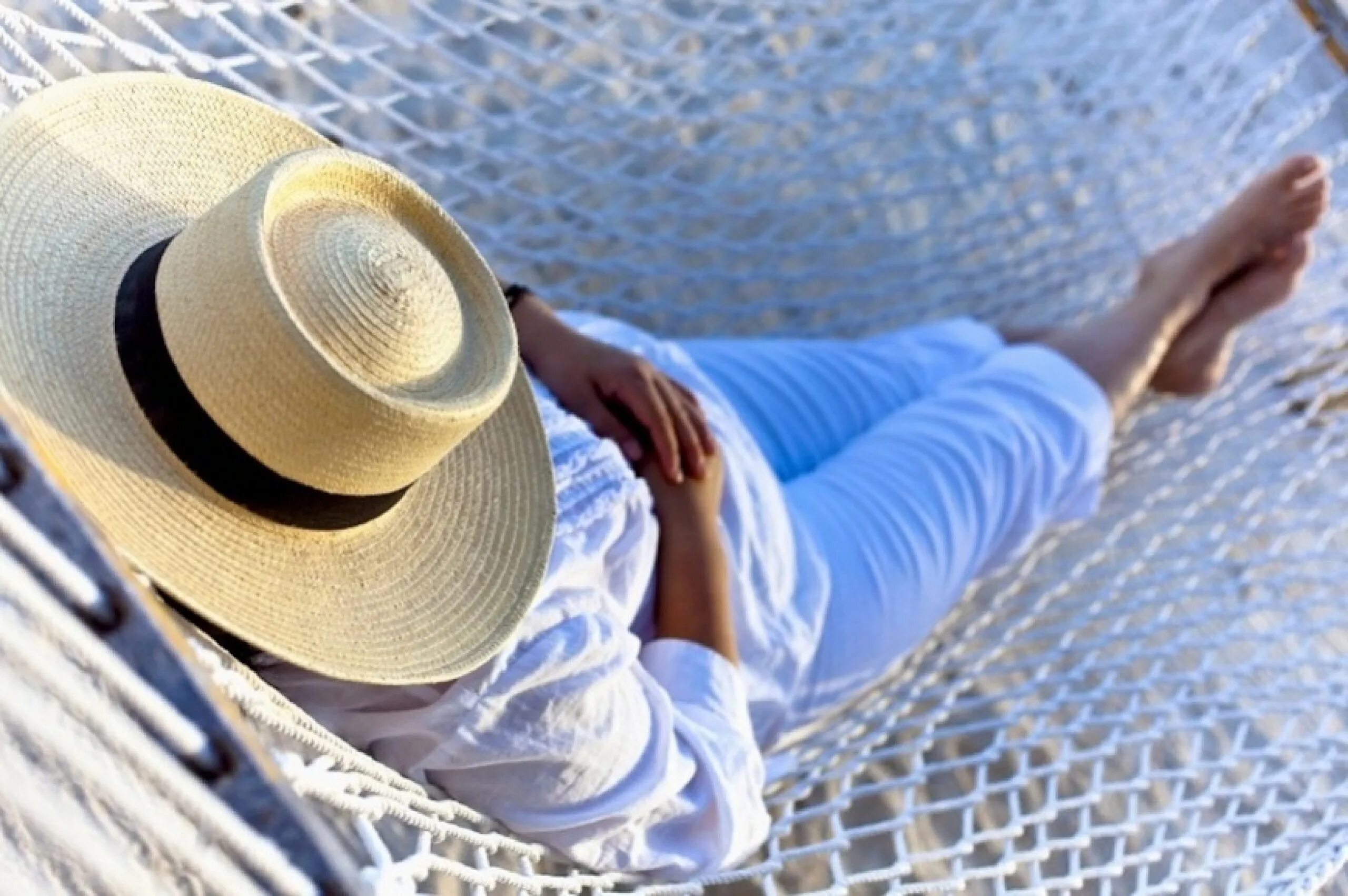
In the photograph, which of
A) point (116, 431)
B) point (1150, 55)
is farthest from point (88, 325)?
point (1150, 55)

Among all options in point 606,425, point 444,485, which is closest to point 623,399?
point 606,425

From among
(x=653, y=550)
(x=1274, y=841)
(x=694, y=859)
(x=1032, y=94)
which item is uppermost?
(x=1032, y=94)

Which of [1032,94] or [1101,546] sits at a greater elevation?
[1032,94]

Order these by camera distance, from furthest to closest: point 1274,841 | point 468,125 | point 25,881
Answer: point 468,125 < point 1274,841 < point 25,881

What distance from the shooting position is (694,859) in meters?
0.77

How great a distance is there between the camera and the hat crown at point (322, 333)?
0.48m

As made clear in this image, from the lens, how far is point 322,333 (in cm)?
50

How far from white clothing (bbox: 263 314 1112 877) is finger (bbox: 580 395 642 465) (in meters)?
0.04

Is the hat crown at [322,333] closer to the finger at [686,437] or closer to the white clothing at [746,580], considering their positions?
the white clothing at [746,580]

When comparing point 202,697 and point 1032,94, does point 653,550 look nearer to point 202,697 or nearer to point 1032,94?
point 202,697

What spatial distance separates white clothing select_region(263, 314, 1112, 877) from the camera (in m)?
0.66

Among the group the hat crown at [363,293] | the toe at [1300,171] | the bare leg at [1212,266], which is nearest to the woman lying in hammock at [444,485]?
the hat crown at [363,293]

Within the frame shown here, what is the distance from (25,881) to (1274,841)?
0.86 meters

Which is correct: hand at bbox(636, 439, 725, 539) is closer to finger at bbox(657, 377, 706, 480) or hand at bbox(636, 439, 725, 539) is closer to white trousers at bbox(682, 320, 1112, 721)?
finger at bbox(657, 377, 706, 480)
